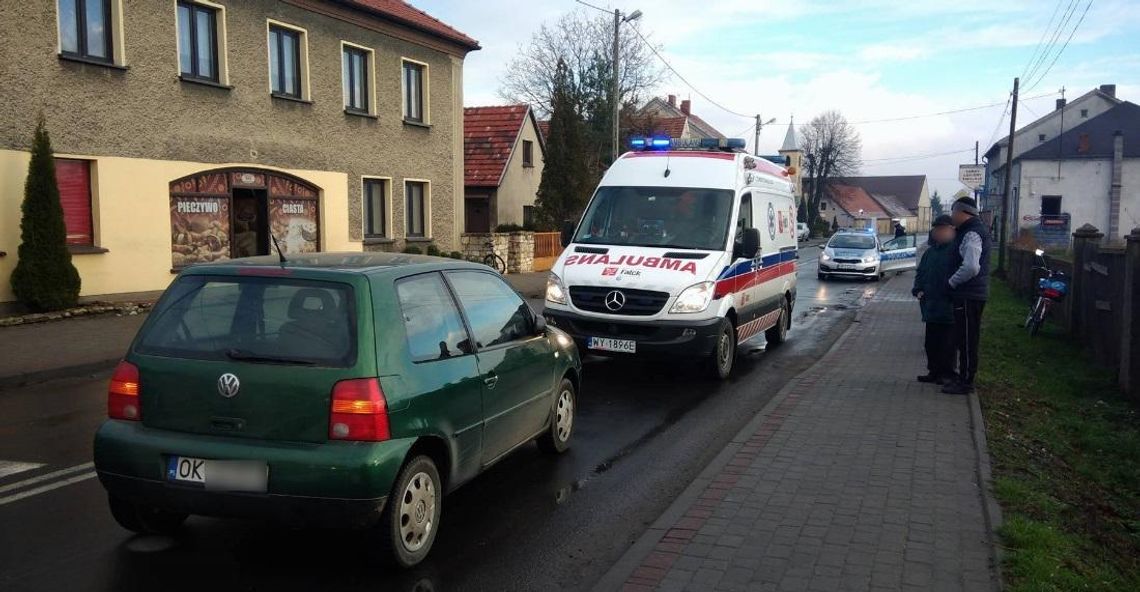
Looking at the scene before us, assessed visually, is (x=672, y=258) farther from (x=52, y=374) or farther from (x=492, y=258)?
(x=492, y=258)

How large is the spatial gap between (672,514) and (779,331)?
27.7 feet

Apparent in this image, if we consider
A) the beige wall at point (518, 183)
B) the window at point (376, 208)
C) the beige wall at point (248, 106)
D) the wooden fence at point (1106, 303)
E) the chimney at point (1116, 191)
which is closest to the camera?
the wooden fence at point (1106, 303)

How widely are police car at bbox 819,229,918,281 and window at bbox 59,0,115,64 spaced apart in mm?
20668

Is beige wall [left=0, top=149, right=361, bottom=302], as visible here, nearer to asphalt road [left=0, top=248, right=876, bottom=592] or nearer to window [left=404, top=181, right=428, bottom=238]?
asphalt road [left=0, top=248, right=876, bottom=592]

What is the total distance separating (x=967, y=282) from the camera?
8930 mm

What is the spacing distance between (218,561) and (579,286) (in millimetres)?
5606

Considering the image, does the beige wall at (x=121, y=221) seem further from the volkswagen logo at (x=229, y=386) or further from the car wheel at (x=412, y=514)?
the car wheel at (x=412, y=514)

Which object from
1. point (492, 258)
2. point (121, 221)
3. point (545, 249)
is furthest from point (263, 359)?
point (545, 249)

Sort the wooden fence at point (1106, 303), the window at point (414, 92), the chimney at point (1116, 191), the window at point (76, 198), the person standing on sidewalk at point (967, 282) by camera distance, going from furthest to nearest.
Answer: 1. the chimney at point (1116, 191)
2. the window at point (414, 92)
3. the window at point (76, 198)
4. the wooden fence at point (1106, 303)
5. the person standing on sidewalk at point (967, 282)

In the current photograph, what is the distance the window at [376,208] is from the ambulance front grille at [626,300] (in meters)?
14.2

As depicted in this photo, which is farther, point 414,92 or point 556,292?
point 414,92

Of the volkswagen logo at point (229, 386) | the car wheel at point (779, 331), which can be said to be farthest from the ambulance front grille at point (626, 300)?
the volkswagen logo at point (229, 386)

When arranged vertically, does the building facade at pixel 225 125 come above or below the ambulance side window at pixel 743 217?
above

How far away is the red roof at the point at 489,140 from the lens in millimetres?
34500
